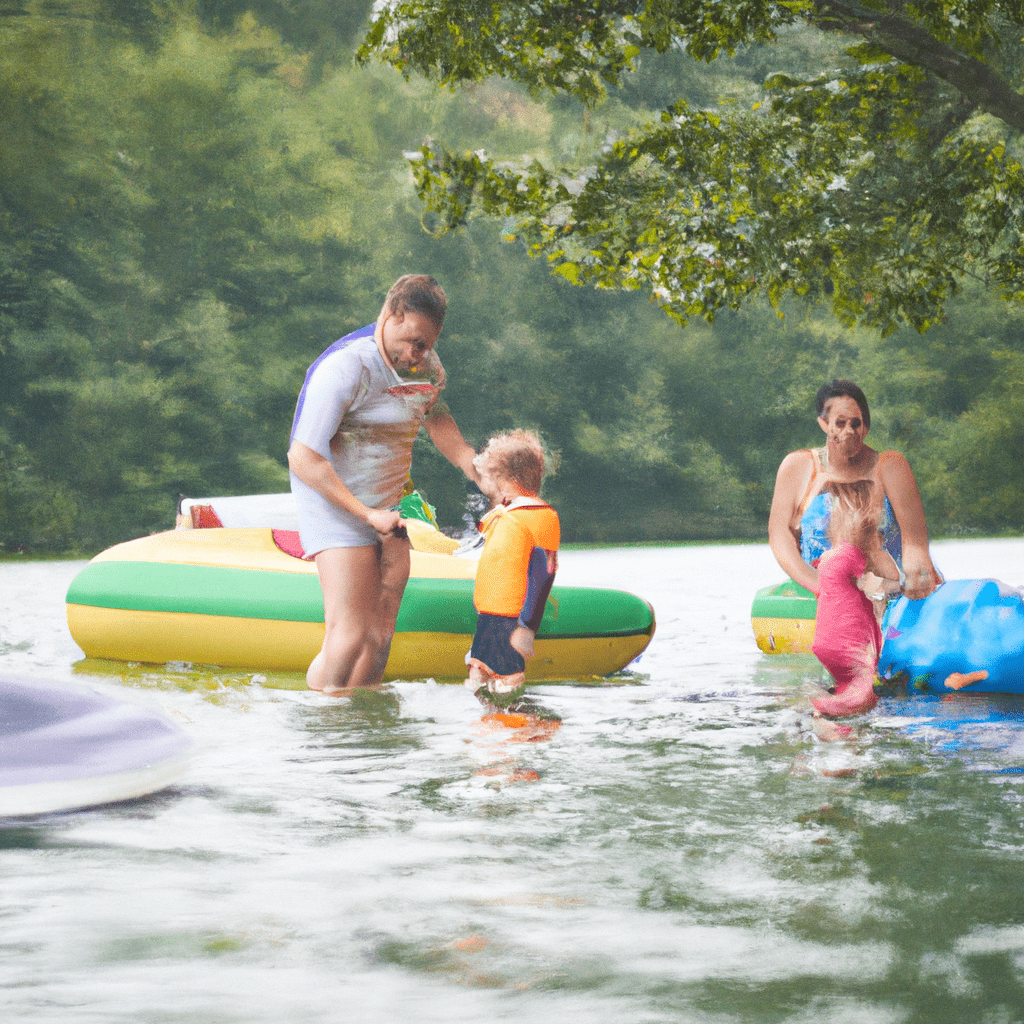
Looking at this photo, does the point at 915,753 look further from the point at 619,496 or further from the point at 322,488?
the point at 619,496

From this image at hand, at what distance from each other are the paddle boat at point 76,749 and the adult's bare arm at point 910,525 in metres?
2.56

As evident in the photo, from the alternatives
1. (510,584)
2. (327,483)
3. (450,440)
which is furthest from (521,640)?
(327,483)

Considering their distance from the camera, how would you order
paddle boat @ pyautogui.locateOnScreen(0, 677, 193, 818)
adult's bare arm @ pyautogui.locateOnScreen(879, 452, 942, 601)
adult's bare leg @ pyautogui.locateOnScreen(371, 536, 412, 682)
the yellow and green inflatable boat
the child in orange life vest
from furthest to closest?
the yellow and green inflatable boat → adult's bare arm @ pyautogui.locateOnScreen(879, 452, 942, 601) → the child in orange life vest → adult's bare leg @ pyautogui.locateOnScreen(371, 536, 412, 682) → paddle boat @ pyautogui.locateOnScreen(0, 677, 193, 818)

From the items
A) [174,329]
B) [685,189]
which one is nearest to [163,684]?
[685,189]

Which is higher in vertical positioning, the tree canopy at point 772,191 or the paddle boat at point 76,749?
the tree canopy at point 772,191

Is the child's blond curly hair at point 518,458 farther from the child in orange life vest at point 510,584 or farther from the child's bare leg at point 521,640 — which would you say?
the child's bare leg at point 521,640

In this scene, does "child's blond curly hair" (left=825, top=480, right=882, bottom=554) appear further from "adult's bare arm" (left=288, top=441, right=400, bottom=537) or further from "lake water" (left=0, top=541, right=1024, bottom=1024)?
"adult's bare arm" (left=288, top=441, right=400, bottom=537)

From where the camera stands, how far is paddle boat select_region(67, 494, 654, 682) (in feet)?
16.6

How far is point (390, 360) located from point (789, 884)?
2.33 m

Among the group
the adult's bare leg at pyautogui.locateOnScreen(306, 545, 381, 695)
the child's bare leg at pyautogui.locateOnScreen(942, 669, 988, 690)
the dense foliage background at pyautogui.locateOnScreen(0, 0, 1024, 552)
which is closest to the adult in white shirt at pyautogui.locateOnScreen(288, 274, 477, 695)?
the adult's bare leg at pyautogui.locateOnScreen(306, 545, 381, 695)

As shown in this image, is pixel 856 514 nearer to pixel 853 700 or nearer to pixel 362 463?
pixel 853 700

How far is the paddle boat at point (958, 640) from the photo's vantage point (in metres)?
4.39

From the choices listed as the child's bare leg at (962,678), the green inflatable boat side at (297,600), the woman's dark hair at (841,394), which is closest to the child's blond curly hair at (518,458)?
the green inflatable boat side at (297,600)

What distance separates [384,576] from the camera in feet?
13.6
